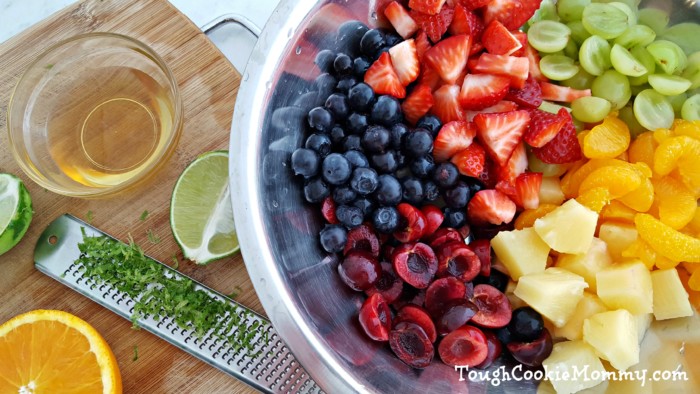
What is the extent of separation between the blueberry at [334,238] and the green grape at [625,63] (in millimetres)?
964

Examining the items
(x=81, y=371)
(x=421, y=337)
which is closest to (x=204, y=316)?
(x=81, y=371)

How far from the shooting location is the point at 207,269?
1935 mm

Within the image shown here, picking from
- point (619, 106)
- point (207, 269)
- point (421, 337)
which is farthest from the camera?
point (207, 269)

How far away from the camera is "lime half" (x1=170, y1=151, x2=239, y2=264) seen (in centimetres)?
189

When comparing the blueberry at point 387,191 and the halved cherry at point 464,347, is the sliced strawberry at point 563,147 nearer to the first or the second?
the blueberry at point 387,191

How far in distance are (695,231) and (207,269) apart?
4.96 ft

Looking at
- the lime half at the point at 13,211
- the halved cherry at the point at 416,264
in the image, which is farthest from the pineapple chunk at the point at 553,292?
the lime half at the point at 13,211

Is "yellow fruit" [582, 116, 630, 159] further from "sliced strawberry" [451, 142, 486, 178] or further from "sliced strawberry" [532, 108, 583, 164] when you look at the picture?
"sliced strawberry" [451, 142, 486, 178]

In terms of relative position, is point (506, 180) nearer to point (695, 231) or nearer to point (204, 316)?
point (695, 231)

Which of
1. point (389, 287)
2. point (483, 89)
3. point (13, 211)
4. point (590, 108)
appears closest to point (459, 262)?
point (389, 287)

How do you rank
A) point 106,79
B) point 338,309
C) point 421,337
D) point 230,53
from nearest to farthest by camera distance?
point 421,337
point 338,309
point 106,79
point 230,53

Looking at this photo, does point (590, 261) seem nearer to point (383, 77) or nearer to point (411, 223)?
point (411, 223)

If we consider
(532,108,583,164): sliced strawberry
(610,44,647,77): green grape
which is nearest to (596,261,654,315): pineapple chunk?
(532,108,583,164): sliced strawberry

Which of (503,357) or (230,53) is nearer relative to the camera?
(503,357)
